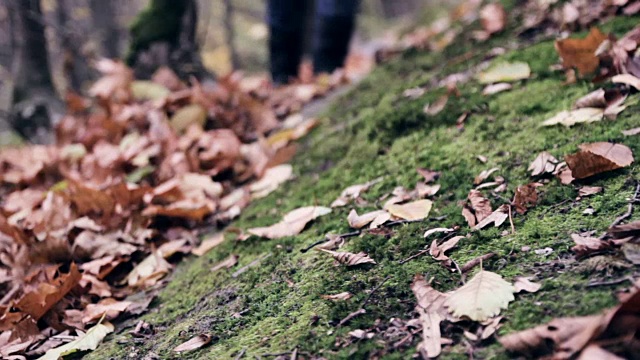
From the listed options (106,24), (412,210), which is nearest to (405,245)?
(412,210)

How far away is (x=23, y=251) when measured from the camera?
76.9 inches

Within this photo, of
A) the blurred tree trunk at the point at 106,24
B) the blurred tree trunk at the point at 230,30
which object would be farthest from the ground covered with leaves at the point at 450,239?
the blurred tree trunk at the point at 230,30

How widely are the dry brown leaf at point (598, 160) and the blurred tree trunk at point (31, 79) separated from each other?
3.76 m

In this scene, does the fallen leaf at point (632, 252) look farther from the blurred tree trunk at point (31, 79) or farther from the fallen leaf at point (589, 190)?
the blurred tree trunk at point (31, 79)

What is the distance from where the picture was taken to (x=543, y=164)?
1.49 m

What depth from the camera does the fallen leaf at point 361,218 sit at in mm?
1557

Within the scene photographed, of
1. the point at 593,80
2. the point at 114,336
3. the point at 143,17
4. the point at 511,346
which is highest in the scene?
the point at 143,17

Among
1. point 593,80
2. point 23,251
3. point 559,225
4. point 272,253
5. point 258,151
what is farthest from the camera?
point 258,151

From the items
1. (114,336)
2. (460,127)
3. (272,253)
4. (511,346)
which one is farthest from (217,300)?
(460,127)

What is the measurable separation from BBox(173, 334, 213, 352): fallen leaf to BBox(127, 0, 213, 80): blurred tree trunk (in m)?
3.39

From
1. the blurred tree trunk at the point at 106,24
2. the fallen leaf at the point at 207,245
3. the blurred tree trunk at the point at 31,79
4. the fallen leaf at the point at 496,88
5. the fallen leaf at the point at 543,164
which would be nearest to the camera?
the fallen leaf at the point at 543,164

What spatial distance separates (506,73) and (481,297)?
145 centimetres

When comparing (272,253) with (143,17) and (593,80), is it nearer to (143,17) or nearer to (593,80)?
(593,80)

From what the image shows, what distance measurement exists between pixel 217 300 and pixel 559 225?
3.01 ft
